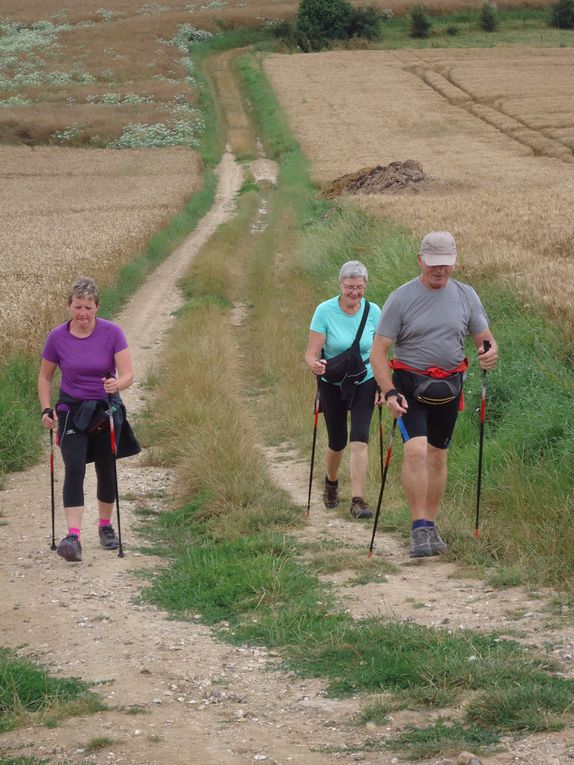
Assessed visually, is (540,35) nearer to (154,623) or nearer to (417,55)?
(417,55)

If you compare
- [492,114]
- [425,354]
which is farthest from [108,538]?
[492,114]

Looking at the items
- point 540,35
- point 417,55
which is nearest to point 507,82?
point 417,55

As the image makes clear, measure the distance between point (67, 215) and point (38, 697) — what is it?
99.2 ft

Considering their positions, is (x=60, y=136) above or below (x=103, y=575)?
above

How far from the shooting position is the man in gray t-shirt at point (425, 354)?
8039 millimetres

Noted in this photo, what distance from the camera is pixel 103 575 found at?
8305mm

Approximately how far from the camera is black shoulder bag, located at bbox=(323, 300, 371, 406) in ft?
31.3

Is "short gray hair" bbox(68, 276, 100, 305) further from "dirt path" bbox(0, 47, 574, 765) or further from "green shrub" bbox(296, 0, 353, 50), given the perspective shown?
"green shrub" bbox(296, 0, 353, 50)

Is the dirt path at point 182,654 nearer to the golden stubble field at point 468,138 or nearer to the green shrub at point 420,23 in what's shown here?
the golden stubble field at point 468,138

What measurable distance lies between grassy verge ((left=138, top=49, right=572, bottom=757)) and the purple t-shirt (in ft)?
4.67

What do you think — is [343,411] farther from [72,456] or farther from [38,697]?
[38,697]

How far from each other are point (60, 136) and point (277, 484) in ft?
155

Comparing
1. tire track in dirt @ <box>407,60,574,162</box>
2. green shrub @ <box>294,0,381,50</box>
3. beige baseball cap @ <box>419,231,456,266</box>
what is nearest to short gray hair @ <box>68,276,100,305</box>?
beige baseball cap @ <box>419,231,456,266</box>

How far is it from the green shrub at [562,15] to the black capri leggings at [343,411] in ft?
252
